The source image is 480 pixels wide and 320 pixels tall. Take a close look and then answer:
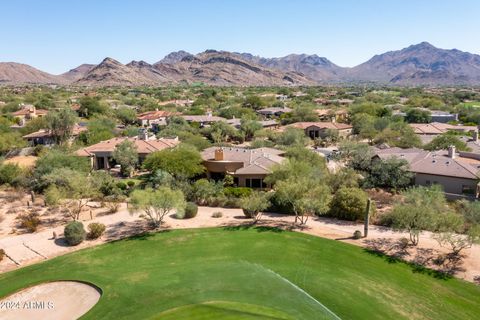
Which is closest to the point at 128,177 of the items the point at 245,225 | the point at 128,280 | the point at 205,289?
the point at 245,225

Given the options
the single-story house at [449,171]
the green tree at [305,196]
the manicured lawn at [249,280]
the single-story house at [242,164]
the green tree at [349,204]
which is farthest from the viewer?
the single-story house at [242,164]

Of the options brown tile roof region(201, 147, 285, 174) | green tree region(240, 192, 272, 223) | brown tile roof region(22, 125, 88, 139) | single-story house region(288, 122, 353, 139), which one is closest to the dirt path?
green tree region(240, 192, 272, 223)

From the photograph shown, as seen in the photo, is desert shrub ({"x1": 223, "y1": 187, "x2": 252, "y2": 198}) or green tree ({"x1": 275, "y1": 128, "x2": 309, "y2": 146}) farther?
green tree ({"x1": 275, "y1": 128, "x2": 309, "y2": 146})

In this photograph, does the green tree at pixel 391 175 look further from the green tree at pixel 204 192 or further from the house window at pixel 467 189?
the green tree at pixel 204 192

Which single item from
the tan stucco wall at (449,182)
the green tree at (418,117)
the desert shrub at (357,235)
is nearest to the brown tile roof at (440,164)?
the tan stucco wall at (449,182)

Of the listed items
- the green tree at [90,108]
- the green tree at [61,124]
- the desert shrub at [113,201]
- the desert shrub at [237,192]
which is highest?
the green tree at [90,108]

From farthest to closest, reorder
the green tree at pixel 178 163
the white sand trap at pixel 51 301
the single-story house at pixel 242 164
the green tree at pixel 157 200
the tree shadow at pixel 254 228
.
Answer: the single-story house at pixel 242 164 < the green tree at pixel 178 163 < the tree shadow at pixel 254 228 < the green tree at pixel 157 200 < the white sand trap at pixel 51 301

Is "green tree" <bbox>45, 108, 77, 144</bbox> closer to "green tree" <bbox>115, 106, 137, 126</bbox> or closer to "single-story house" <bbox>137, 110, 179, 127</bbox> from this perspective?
"single-story house" <bbox>137, 110, 179, 127</bbox>
